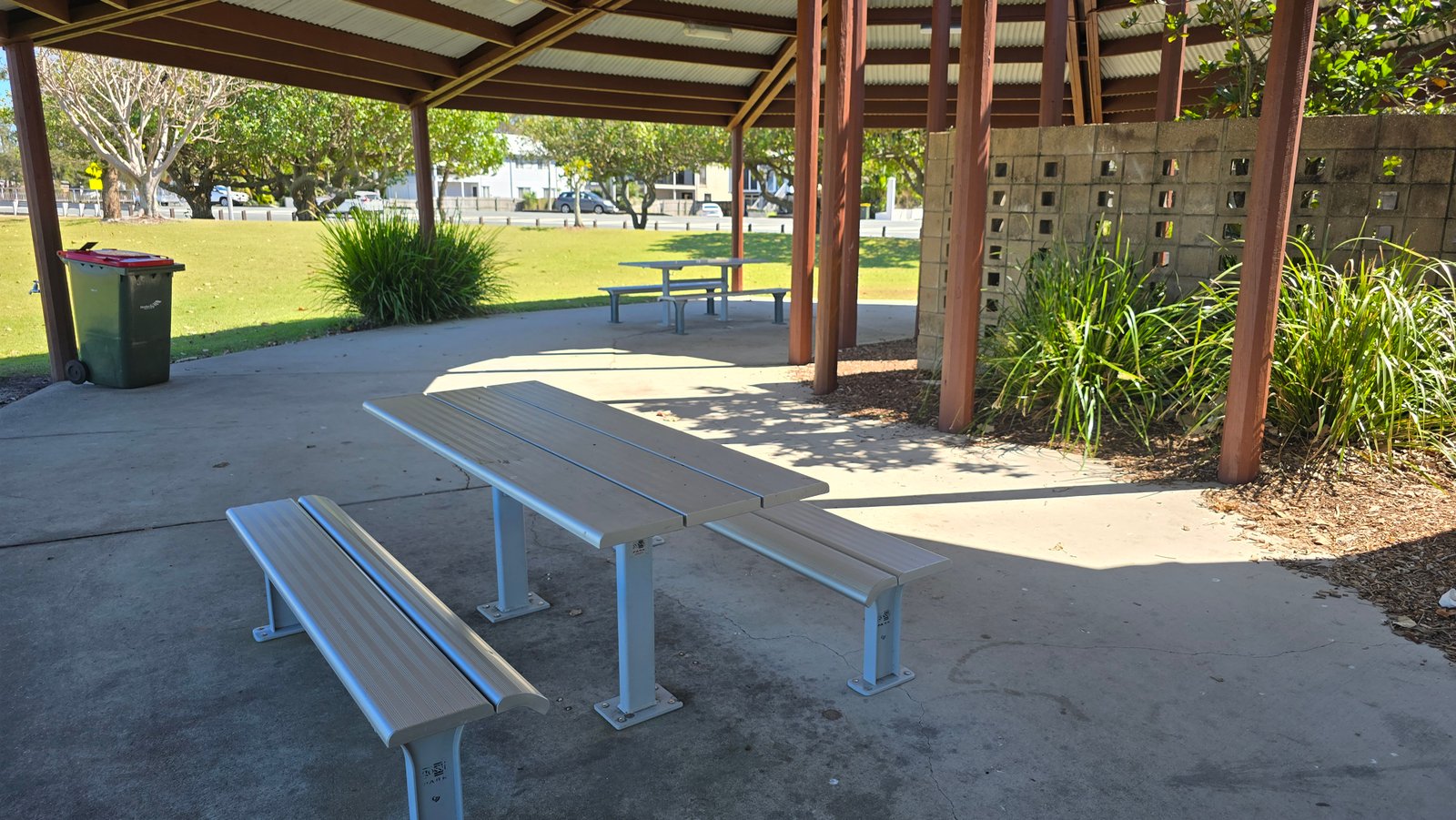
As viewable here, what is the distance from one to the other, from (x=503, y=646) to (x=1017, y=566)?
221 centimetres

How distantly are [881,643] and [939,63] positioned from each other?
6215mm

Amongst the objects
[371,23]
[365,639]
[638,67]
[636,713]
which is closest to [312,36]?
[371,23]

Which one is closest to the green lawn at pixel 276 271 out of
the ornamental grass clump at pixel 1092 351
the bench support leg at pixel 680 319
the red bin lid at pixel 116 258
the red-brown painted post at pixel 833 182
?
the red bin lid at pixel 116 258

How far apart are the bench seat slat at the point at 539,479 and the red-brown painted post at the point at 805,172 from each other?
4.71 metres

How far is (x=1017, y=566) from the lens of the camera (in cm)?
423

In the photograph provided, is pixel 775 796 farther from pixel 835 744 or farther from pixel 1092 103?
pixel 1092 103

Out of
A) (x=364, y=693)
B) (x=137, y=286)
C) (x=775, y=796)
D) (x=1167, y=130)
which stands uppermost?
(x=1167, y=130)

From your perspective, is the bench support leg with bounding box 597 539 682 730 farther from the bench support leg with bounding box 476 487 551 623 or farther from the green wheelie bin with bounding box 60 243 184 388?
the green wheelie bin with bounding box 60 243 184 388

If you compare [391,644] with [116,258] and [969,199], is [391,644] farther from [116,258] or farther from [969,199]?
[116,258]

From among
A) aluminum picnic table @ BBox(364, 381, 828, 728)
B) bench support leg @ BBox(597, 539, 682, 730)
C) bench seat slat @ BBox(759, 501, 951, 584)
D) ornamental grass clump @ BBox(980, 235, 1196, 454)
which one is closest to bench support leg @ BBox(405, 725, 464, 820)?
aluminum picnic table @ BBox(364, 381, 828, 728)

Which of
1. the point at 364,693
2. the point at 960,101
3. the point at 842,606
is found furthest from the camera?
the point at 960,101

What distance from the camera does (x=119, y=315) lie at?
24.8ft

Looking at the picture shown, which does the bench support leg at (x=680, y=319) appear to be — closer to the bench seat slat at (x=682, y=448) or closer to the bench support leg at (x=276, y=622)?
the bench seat slat at (x=682, y=448)

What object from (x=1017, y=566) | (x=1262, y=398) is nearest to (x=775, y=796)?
(x=1017, y=566)
